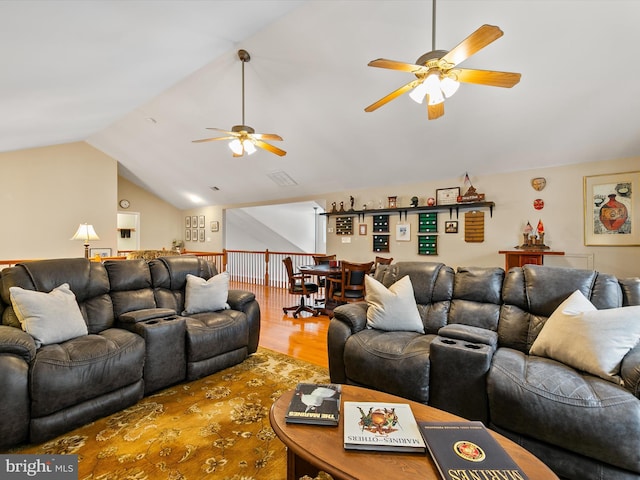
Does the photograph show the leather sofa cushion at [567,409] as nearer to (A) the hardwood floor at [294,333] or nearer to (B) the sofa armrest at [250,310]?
(A) the hardwood floor at [294,333]

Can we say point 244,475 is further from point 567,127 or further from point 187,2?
point 567,127

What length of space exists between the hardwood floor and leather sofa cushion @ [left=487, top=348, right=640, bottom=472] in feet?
5.68

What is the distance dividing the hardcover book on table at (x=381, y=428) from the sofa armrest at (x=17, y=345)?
1.94 meters

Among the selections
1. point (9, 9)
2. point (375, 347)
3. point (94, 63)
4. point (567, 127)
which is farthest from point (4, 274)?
point (567, 127)

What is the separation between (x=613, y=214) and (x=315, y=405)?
4.82m

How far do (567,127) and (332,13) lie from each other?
3147mm

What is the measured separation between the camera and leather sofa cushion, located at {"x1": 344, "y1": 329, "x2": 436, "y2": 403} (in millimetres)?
2100

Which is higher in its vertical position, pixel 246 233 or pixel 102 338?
pixel 246 233

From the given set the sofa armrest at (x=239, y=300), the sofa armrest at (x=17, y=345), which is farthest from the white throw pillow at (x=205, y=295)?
the sofa armrest at (x=17, y=345)

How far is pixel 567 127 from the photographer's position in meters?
3.89

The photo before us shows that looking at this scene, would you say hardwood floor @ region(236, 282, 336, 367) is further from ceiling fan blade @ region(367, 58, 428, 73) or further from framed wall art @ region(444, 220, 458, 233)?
ceiling fan blade @ region(367, 58, 428, 73)

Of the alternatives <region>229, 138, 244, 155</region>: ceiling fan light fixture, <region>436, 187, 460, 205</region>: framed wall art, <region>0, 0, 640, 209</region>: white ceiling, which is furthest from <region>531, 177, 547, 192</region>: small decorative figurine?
<region>229, 138, 244, 155</region>: ceiling fan light fixture

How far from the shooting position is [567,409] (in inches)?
61.6

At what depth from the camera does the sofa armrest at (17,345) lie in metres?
1.85
